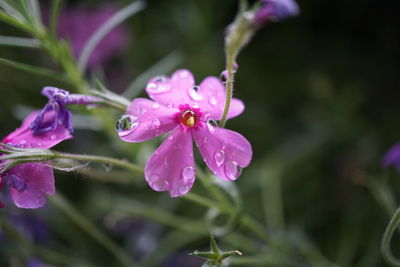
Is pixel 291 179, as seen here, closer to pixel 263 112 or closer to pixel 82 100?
pixel 263 112

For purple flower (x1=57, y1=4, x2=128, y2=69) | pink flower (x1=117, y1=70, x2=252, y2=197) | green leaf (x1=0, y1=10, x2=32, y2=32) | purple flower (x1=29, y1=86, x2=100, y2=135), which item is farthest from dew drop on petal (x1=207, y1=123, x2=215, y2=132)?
purple flower (x1=57, y1=4, x2=128, y2=69)

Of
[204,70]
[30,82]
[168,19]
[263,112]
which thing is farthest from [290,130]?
[30,82]

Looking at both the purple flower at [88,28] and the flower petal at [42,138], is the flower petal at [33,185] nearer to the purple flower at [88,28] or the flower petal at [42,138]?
the flower petal at [42,138]

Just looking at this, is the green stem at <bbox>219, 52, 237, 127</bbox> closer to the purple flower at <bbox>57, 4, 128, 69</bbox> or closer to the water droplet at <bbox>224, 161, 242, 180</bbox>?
the water droplet at <bbox>224, 161, 242, 180</bbox>

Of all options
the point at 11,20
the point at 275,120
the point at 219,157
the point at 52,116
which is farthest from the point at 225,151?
the point at 275,120

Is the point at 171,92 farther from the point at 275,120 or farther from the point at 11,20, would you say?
the point at 275,120

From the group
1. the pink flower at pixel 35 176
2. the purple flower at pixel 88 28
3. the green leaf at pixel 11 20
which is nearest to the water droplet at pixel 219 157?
the pink flower at pixel 35 176

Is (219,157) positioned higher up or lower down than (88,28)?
lower down
